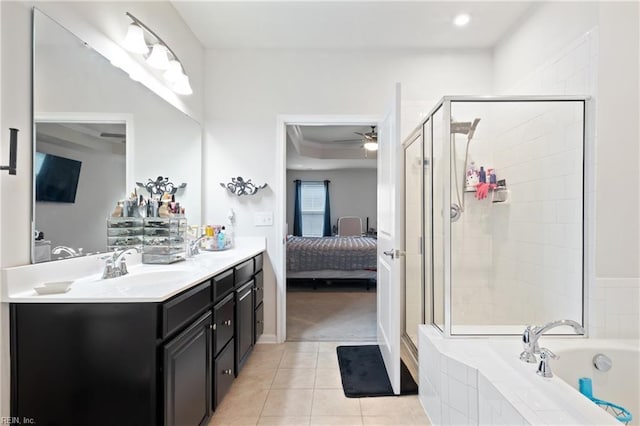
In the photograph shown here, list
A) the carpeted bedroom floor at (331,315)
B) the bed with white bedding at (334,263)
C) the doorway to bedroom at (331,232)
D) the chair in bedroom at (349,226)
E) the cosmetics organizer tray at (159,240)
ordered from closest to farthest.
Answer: the cosmetics organizer tray at (159,240)
the carpeted bedroom floor at (331,315)
the doorway to bedroom at (331,232)
the bed with white bedding at (334,263)
the chair in bedroom at (349,226)

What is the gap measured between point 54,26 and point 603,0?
109 inches

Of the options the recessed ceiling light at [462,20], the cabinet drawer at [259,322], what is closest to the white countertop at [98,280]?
the cabinet drawer at [259,322]

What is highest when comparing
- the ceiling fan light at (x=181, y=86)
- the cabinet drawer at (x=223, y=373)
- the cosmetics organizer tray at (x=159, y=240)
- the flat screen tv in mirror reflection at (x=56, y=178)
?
the ceiling fan light at (x=181, y=86)

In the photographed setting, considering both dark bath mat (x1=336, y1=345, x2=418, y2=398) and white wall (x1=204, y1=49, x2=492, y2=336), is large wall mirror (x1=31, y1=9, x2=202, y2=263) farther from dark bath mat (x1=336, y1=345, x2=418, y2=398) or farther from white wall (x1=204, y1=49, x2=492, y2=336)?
dark bath mat (x1=336, y1=345, x2=418, y2=398)

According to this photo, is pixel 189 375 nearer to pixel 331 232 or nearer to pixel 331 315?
pixel 331 315

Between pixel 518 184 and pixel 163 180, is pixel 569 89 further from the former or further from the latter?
pixel 163 180

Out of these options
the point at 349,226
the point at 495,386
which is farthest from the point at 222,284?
the point at 349,226

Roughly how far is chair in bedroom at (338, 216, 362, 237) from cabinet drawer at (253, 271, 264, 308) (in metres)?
5.24

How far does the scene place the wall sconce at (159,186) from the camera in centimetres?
210

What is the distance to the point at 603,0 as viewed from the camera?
170cm

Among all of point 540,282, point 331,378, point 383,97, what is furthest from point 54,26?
point 540,282

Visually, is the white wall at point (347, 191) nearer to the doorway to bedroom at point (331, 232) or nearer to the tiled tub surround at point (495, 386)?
the doorway to bedroom at point (331, 232)

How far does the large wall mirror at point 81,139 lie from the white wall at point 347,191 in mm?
6140

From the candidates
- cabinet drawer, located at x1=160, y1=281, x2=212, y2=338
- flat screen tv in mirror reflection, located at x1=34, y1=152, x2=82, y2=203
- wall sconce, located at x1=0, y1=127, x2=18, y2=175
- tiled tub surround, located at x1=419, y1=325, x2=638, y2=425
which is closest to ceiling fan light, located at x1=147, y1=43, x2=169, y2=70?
flat screen tv in mirror reflection, located at x1=34, y1=152, x2=82, y2=203
